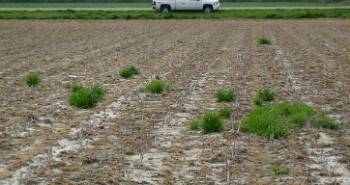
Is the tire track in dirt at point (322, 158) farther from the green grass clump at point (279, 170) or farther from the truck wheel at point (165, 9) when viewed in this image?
the truck wheel at point (165, 9)

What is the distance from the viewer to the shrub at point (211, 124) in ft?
24.0

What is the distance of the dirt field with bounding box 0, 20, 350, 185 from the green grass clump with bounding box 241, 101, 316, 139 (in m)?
0.17

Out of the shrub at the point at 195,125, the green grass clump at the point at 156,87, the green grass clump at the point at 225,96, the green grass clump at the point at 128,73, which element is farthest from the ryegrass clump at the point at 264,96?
the green grass clump at the point at 128,73

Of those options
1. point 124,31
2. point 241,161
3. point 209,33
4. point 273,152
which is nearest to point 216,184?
point 241,161

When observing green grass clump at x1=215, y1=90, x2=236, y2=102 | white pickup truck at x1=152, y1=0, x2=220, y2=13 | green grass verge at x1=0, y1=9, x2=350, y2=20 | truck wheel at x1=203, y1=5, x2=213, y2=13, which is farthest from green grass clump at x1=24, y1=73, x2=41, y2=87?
truck wheel at x1=203, y1=5, x2=213, y2=13

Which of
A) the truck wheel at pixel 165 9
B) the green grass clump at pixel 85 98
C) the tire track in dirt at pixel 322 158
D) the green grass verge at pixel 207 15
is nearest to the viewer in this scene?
the tire track in dirt at pixel 322 158

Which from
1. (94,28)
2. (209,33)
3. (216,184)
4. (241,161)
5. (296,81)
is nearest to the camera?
(216,184)

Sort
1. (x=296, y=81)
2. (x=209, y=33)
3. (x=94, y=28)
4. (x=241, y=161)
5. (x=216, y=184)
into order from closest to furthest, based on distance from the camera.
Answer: (x=216, y=184), (x=241, y=161), (x=296, y=81), (x=209, y=33), (x=94, y=28)

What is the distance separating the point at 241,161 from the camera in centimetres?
611

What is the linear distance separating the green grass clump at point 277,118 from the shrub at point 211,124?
0.98ft

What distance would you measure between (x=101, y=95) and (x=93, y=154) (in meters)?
3.27

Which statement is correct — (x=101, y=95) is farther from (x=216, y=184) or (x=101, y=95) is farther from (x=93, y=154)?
(x=216, y=184)

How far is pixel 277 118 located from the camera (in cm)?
779

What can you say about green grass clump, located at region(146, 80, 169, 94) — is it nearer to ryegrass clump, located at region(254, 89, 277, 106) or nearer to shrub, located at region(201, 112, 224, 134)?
ryegrass clump, located at region(254, 89, 277, 106)
